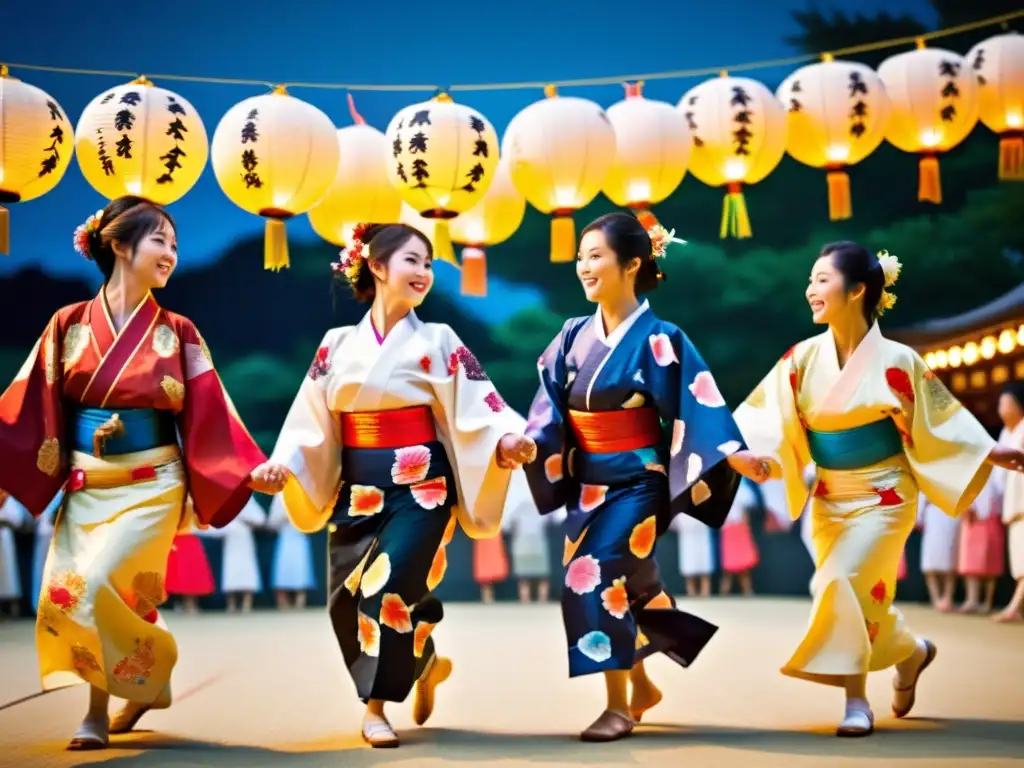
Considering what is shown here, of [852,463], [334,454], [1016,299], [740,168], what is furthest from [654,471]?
[1016,299]

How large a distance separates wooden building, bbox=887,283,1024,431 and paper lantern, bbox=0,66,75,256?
29.8 ft

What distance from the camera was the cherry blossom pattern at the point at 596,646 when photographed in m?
4.12

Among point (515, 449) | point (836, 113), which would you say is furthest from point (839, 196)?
point (515, 449)

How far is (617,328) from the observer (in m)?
4.50

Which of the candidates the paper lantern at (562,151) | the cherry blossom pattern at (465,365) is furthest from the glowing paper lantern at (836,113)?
the cherry blossom pattern at (465,365)

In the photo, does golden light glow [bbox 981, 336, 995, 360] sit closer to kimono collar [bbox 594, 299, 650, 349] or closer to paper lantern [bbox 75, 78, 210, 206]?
A: paper lantern [bbox 75, 78, 210, 206]

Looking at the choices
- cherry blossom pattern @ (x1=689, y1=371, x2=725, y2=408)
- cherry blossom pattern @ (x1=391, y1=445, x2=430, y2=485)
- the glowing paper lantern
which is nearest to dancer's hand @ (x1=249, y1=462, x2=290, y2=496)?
cherry blossom pattern @ (x1=391, y1=445, x2=430, y2=485)

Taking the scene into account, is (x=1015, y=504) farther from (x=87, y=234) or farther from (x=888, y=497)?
(x=87, y=234)

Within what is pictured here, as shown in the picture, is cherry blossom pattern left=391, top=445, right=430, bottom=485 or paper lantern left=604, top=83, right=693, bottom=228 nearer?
cherry blossom pattern left=391, top=445, right=430, bottom=485

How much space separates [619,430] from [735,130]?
3.42 metres

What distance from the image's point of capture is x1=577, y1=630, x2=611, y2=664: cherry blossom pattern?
4117 millimetres

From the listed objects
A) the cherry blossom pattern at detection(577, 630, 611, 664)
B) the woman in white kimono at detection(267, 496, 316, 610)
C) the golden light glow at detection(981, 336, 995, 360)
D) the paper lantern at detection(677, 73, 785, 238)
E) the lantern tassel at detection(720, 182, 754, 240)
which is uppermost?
the paper lantern at detection(677, 73, 785, 238)

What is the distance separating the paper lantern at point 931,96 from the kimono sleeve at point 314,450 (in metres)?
4.53

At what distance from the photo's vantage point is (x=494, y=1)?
1424 centimetres
